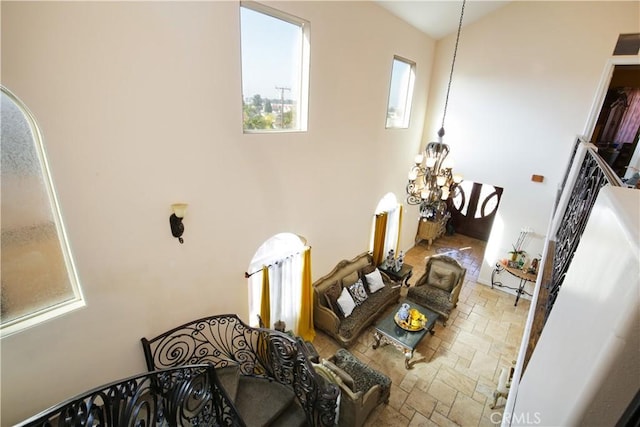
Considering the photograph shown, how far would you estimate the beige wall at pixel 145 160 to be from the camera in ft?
7.80

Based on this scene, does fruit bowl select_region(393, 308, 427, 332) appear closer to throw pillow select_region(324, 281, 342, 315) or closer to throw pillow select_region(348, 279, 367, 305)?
throw pillow select_region(348, 279, 367, 305)

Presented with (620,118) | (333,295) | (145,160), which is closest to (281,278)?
(333,295)

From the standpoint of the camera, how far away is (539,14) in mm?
6117

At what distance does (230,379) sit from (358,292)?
3278 mm

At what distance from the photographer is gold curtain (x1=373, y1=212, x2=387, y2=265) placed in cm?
726

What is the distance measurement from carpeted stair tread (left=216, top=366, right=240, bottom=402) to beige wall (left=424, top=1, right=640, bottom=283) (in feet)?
23.2

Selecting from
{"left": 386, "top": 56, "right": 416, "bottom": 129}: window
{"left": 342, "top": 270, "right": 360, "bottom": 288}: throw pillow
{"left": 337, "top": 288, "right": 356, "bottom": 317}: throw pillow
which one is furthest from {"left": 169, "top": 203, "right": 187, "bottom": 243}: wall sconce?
{"left": 386, "top": 56, "right": 416, "bottom": 129}: window

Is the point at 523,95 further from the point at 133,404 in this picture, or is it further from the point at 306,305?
the point at 133,404

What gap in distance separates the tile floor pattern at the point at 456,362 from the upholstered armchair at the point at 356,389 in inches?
18.3

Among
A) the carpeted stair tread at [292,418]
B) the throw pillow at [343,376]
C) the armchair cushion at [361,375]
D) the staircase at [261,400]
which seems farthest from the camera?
the armchair cushion at [361,375]

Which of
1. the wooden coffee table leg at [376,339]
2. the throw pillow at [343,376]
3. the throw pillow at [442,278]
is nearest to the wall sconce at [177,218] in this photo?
the throw pillow at [343,376]

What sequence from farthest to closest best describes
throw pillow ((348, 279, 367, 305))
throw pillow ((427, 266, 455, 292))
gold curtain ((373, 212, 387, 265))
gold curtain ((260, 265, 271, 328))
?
gold curtain ((373, 212, 387, 265)) → throw pillow ((427, 266, 455, 292)) → throw pillow ((348, 279, 367, 305)) → gold curtain ((260, 265, 271, 328))

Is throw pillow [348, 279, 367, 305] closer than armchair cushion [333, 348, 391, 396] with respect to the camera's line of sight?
No

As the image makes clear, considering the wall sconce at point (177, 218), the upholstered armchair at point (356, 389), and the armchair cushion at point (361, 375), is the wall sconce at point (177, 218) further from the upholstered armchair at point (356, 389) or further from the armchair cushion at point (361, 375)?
the armchair cushion at point (361, 375)
